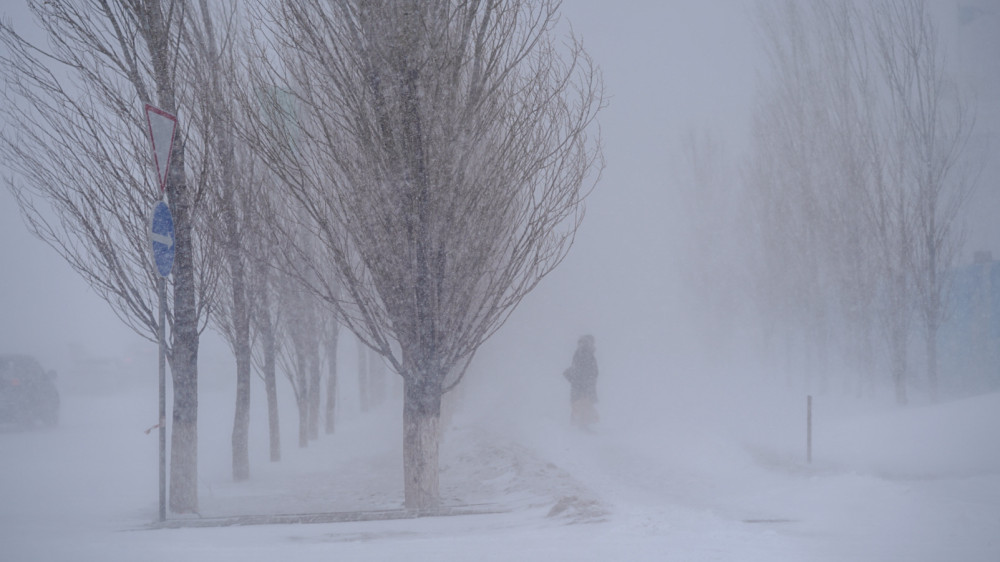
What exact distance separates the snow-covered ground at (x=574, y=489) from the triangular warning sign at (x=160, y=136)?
125 inches

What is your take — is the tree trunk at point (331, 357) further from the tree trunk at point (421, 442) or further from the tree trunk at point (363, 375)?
the tree trunk at point (421, 442)

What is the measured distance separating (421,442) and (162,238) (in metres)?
3.10

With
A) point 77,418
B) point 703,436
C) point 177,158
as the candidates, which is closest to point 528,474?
point 177,158

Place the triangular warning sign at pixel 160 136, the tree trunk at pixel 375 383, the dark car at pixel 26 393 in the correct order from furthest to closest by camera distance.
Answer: the tree trunk at pixel 375 383 < the dark car at pixel 26 393 < the triangular warning sign at pixel 160 136

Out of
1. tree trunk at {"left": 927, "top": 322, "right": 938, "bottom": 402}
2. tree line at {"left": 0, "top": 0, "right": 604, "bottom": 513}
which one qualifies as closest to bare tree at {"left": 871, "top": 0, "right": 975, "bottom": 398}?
tree trunk at {"left": 927, "top": 322, "right": 938, "bottom": 402}

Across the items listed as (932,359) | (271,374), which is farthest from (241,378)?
(932,359)

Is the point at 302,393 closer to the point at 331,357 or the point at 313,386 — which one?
the point at 313,386

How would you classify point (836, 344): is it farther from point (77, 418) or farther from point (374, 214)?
point (77, 418)

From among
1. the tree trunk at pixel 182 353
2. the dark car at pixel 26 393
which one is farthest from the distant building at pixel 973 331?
the dark car at pixel 26 393

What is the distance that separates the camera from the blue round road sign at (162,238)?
611cm

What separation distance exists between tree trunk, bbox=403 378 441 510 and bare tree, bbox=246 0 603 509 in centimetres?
1

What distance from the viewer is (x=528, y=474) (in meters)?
9.91

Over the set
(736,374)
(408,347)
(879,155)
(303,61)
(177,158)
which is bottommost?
(736,374)

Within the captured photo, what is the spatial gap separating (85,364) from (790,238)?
2992 centimetres
